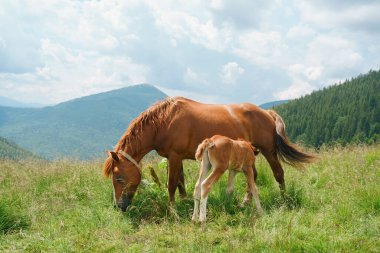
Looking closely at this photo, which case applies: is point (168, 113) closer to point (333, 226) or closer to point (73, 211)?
point (73, 211)

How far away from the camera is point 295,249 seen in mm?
4512

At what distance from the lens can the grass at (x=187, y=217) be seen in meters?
4.80

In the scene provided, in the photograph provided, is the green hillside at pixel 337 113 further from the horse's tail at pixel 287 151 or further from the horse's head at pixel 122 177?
the horse's head at pixel 122 177

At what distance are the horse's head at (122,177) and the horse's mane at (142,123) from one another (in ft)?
1.20

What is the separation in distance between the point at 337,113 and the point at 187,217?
137 metres

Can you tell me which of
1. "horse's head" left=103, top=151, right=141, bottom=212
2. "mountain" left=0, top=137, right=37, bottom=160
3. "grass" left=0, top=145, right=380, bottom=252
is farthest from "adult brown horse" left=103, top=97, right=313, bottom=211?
"mountain" left=0, top=137, right=37, bottom=160

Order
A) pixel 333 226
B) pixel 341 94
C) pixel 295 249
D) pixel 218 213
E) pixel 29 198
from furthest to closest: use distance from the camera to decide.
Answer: pixel 341 94 < pixel 29 198 < pixel 218 213 < pixel 333 226 < pixel 295 249

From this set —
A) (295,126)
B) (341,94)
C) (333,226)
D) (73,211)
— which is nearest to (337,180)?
(333,226)

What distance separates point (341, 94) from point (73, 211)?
162 meters

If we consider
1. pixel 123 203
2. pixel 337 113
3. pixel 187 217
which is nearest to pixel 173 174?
pixel 187 217

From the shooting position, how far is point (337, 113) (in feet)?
433

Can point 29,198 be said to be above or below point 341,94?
below

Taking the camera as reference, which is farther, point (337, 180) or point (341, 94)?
point (341, 94)

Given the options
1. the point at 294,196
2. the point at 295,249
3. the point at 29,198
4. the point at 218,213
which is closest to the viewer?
the point at 295,249
